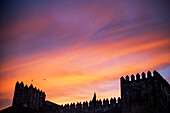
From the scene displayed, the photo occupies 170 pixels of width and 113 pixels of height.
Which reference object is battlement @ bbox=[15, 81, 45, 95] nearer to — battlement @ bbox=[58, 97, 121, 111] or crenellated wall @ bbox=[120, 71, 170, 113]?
battlement @ bbox=[58, 97, 121, 111]

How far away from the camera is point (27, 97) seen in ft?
150

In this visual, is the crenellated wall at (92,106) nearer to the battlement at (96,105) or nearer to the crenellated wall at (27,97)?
the battlement at (96,105)

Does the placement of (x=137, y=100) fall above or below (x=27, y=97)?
below

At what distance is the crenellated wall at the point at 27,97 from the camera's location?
45.5 metres

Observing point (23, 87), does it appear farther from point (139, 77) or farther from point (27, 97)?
point (139, 77)

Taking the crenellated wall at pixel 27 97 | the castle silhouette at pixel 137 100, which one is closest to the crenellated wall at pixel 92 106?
the castle silhouette at pixel 137 100

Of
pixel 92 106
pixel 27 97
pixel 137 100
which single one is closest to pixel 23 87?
pixel 27 97

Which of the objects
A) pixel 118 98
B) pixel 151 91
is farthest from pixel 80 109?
pixel 151 91

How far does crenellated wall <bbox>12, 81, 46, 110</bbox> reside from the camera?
1793 inches

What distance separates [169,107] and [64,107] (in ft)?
60.5

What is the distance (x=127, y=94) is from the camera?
31.9m

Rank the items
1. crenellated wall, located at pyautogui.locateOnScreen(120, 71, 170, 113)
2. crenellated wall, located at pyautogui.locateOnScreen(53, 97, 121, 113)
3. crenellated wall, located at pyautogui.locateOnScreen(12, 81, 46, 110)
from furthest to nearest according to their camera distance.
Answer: crenellated wall, located at pyautogui.locateOnScreen(12, 81, 46, 110) < crenellated wall, located at pyautogui.locateOnScreen(53, 97, 121, 113) < crenellated wall, located at pyautogui.locateOnScreen(120, 71, 170, 113)

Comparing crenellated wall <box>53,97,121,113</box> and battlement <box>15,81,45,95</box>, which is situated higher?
battlement <box>15,81,45,95</box>

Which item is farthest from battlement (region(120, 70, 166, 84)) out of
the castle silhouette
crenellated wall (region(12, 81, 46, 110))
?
crenellated wall (region(12, 81, 46, 110))
